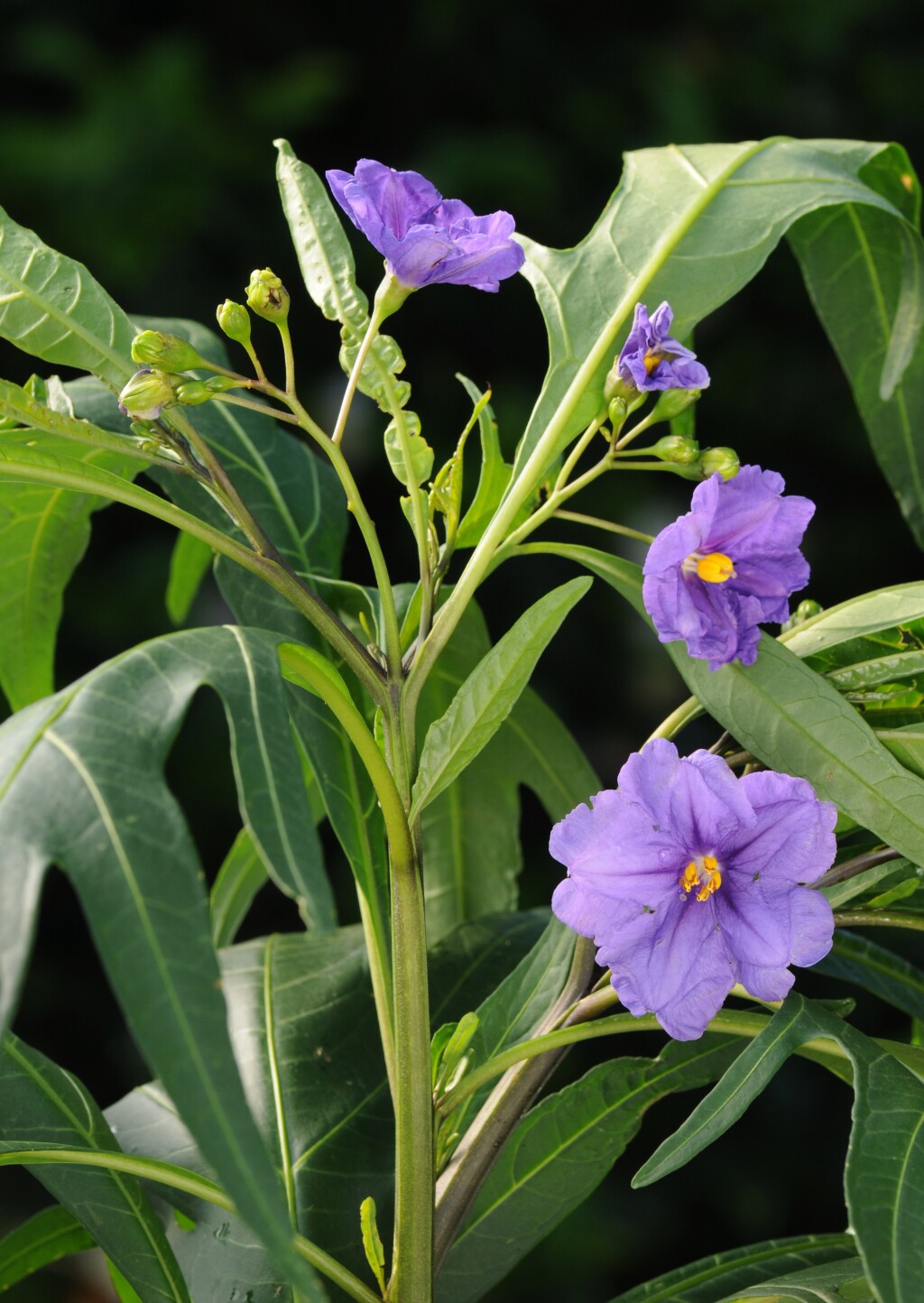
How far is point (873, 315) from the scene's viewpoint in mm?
643

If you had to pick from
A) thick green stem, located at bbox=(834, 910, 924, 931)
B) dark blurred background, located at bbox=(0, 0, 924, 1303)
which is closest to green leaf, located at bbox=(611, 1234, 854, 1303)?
thick green stem, located at bbox=(834, 910, 924, 931)

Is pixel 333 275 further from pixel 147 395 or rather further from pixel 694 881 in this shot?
pixel 694 881

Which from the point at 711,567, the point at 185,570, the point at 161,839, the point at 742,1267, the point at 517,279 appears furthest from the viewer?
the point at 517,279

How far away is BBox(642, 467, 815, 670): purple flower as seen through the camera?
0.43 m

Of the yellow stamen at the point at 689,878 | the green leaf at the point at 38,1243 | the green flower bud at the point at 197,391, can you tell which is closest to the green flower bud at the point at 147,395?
the green flower bud at the point at 197,391

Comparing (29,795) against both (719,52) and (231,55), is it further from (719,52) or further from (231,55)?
(719,52)

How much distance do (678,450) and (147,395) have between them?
0.18m

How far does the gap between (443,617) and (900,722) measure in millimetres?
171

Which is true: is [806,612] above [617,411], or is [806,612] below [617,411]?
below

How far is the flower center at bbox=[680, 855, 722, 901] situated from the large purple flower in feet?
0.66

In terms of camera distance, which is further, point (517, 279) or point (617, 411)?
point (517, 279)

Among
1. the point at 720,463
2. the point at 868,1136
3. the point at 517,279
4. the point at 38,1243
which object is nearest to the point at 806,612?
the point at 720,463

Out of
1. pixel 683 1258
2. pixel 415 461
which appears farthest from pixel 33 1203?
pixel 415 461

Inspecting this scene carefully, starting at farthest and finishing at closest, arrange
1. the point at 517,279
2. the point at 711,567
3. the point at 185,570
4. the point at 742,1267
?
the point at 517,279 < the point at 185,570 < the point at 742,1267 < the point at 711,567
